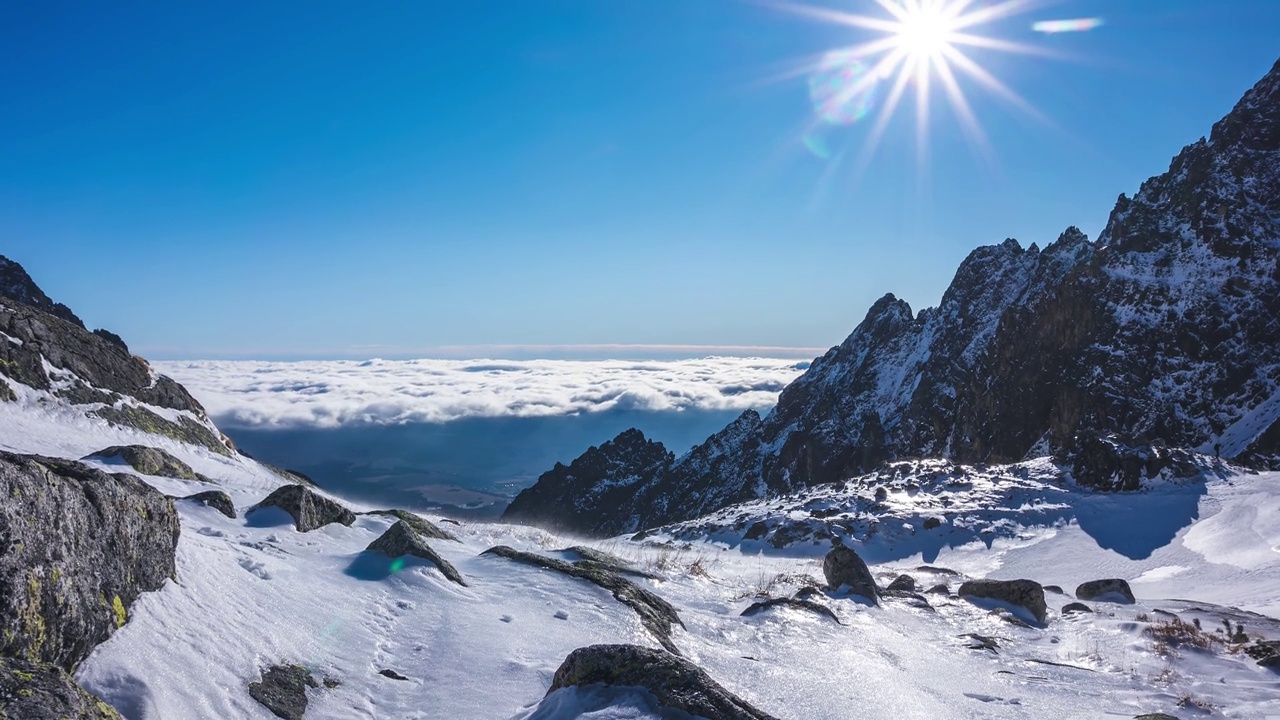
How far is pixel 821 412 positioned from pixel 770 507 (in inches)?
2957

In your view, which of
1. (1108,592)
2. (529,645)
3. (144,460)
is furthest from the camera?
(1108,592)

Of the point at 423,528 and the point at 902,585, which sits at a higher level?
the point at 423,528

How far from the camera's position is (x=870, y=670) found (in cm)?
689

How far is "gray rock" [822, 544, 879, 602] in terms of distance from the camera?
11664 mm

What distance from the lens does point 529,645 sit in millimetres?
5973

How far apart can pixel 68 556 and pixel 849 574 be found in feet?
38.1

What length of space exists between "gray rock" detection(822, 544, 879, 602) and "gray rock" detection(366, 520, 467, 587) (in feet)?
24.3

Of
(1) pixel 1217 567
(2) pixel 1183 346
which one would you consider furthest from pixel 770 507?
(2) pixel 1183 346

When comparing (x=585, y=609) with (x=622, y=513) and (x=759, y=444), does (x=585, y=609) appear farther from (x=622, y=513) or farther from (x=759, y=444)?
(x=622, y=513)

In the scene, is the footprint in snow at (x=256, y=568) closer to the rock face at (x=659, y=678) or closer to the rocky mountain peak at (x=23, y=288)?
the rock face at (x=659, y=678)

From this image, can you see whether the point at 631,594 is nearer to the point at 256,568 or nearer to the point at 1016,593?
the point at 256,568

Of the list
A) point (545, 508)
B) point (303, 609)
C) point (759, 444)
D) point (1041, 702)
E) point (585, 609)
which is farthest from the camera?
point (545, 508)

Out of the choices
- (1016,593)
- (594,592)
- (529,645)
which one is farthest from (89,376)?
(1016,593)

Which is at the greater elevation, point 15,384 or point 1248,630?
point 15,384
